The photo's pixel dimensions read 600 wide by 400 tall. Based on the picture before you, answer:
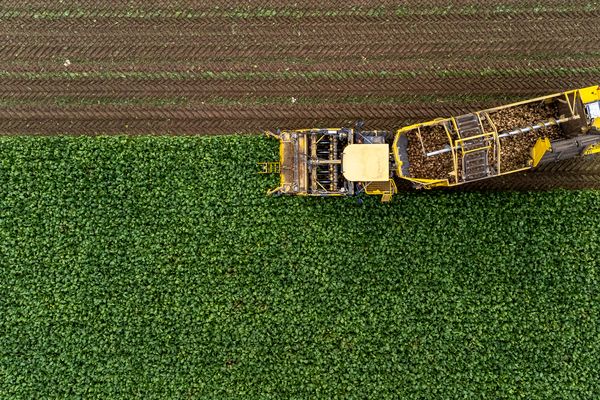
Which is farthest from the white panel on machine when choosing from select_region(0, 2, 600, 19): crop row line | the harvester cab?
select_region(0, 2, 600, 19): crop row line

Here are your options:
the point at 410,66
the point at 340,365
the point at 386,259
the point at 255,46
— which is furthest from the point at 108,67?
the point at 340,365

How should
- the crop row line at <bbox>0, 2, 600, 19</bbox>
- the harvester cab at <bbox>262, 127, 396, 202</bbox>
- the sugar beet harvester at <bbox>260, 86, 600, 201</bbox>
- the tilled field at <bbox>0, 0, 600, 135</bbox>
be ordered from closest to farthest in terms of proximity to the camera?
the sugar beet harvester at <bbox>260, 86, 600, 201</bbox>, the harvester cab at <bbox>262, 127, 396, 202</bbox>, the tilled field at <bbox>0, 0, 600, 135</bbox>, the crop row line at <bbox>0, 2, 600, 19</bbox>

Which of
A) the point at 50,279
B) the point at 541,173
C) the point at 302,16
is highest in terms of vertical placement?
the point at 302,16

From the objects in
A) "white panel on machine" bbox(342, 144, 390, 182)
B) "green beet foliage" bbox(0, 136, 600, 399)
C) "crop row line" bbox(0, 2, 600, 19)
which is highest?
"crop row line" bbox(0, 2, 600, 19)

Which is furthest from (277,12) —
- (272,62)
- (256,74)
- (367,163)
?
(367,163)

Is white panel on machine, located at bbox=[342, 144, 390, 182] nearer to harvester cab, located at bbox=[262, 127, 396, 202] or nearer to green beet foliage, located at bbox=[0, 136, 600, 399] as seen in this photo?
harvester cab, located at bbox=[262, 127, 396, 202]

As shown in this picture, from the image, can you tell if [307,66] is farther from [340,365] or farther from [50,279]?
[50,279]

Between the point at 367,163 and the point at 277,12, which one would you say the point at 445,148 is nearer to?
the point at 367,163
